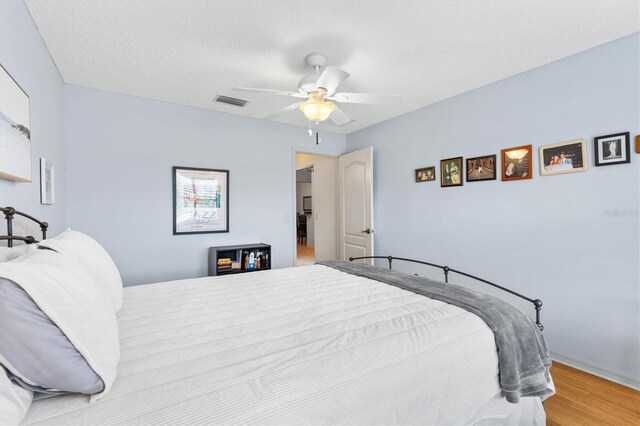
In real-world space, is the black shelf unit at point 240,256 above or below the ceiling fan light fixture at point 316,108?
below

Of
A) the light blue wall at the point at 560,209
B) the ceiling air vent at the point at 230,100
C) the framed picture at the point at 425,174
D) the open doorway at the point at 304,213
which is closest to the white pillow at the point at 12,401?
the ceiling air vent at the point at 230,100

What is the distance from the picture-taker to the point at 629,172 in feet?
7.03

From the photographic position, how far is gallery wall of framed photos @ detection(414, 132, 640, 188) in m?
2.20

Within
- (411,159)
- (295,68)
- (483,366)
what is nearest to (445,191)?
(411,159)

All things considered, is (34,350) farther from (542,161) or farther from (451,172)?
(451,172)

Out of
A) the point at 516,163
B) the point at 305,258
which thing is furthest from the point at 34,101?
the point at 305,258

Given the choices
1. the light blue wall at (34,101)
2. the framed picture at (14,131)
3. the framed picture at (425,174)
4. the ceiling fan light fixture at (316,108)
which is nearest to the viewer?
the framed picture at (14,131)

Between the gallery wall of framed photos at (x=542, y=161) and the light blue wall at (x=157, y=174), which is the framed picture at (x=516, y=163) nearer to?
the gallery wall of framed photos at (x=542, y=161)

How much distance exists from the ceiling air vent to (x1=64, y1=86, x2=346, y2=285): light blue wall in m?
0.40

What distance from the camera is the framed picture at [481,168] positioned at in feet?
9.72

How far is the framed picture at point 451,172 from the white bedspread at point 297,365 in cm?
198

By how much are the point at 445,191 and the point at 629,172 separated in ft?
4.93

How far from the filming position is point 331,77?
2.04 m

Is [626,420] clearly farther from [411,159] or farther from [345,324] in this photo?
[411,159]
